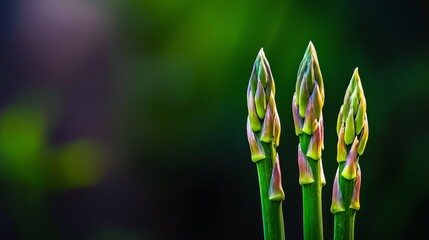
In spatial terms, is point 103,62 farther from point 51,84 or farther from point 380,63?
point 380,63

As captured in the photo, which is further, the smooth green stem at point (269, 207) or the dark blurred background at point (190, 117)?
the dark blurred background at point (190, 117)

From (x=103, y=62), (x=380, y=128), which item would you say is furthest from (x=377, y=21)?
(x=103, y=62)

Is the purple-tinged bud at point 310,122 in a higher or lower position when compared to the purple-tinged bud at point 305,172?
higher

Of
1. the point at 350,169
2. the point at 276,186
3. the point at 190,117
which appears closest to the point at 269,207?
the point at 276,186

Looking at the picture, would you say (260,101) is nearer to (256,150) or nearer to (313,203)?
(256,150)

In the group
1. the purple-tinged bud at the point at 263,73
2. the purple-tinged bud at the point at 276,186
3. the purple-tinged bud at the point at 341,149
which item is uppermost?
the purple-tinged bud at the point at 263,73

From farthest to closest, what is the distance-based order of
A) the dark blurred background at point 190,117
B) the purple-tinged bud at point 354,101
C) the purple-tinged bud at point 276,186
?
the dark blurred background at point 190,117, the purple-tinged bud at point 354,101, the purple-tinged bud at point 276,186

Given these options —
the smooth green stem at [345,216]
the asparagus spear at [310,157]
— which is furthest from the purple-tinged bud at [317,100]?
the smooth green stem at [345,216]

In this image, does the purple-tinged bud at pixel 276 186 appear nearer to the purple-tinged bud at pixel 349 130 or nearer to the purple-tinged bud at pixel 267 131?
the purple-tinged bud at pixel 267 131
